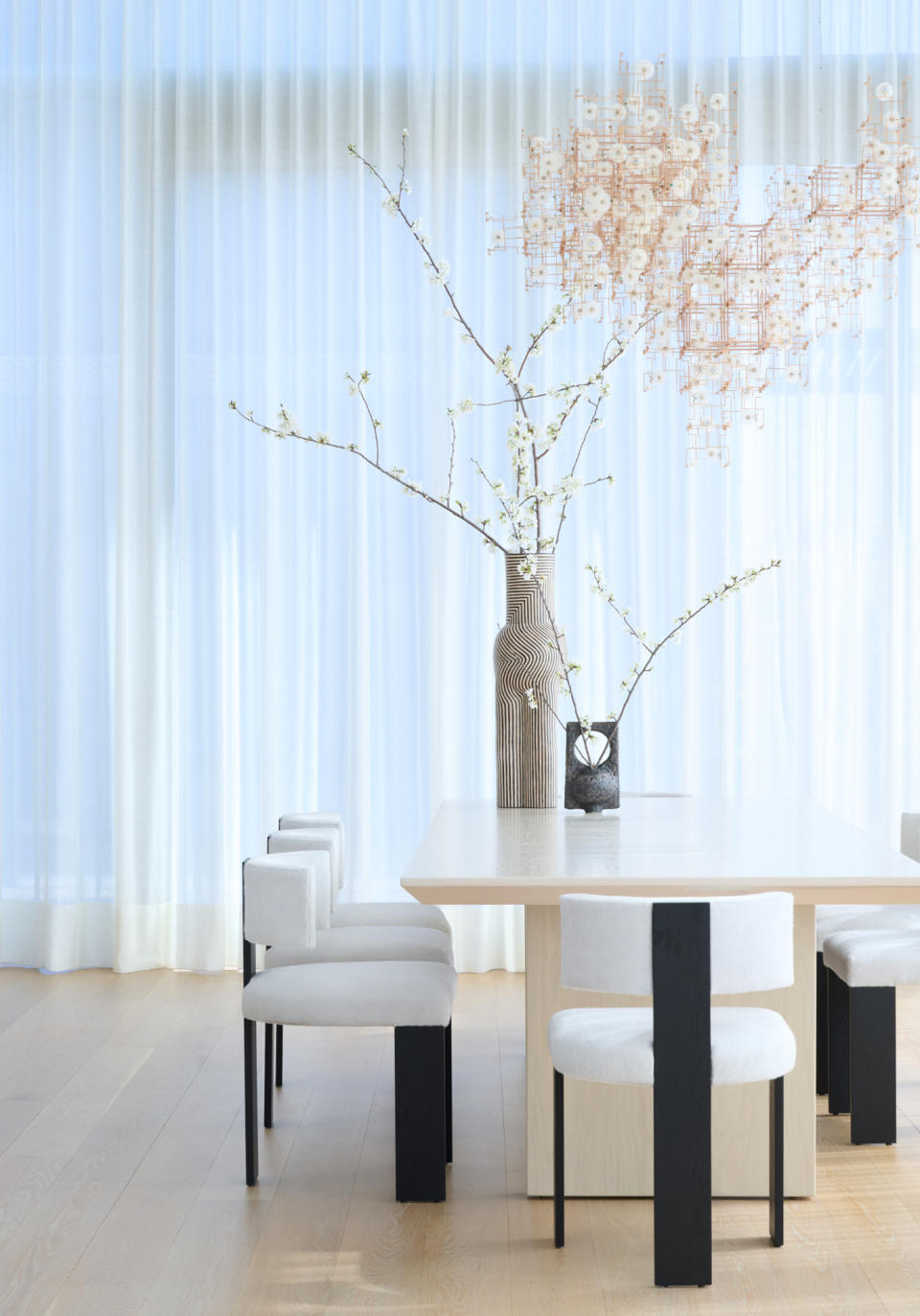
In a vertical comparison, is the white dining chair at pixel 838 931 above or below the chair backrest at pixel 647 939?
below

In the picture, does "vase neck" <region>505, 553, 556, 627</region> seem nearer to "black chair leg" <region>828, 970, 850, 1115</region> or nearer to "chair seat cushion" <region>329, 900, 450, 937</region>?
"chair seat cushion" <region>329, 900, 450, 937</region>

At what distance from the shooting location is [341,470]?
478 centimetres

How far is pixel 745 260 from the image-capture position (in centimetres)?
315

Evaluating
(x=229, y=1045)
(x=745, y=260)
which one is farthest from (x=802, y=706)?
(x=229, y=1045)

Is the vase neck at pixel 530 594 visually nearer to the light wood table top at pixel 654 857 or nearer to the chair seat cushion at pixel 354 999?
the light wood table top at pixel 654 857

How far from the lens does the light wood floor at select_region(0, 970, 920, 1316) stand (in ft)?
7.46

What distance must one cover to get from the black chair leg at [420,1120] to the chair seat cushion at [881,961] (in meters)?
0.96

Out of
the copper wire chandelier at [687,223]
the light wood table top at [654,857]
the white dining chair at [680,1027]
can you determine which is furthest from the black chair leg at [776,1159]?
the copper wire chandelier at [687,223]

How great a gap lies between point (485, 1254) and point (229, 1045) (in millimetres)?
1550

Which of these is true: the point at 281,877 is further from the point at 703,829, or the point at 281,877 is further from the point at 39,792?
the point at 39,792

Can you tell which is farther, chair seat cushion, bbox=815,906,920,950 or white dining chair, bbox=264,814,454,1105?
chair seat cushion, bbox=815,906,920,950

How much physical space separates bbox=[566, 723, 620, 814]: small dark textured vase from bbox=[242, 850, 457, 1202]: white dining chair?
75 cm

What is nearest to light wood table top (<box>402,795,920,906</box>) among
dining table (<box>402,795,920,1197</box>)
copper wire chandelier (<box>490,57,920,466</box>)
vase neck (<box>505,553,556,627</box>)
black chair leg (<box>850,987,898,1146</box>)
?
dining table (<box>402,795,920,1197</box>)

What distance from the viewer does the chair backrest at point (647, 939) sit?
2.16 metres
